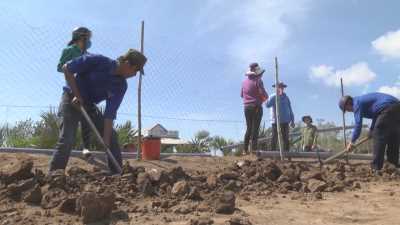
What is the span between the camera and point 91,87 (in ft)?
17.3

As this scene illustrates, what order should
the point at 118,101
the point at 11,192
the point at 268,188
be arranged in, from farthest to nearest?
the point at 268,188 < the point at 118,101 < the point at 11,192

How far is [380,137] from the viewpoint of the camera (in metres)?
7.30

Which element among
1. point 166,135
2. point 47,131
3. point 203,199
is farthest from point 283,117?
point 166,135

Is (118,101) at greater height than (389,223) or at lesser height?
greater

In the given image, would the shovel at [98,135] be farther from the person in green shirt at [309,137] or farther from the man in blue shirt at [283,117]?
the person in green shirt at [309,137]

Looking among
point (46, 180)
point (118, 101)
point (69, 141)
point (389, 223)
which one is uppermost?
point (118, 101)

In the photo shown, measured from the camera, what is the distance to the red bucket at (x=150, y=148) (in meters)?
7.46

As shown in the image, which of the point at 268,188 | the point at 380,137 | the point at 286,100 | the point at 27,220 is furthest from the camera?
the point at 286,100

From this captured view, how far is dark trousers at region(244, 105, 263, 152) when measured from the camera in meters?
8.80

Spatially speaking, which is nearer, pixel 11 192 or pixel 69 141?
pixel 11 192

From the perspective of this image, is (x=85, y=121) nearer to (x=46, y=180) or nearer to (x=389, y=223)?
(x=46, y=180)

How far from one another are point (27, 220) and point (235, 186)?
212 cm

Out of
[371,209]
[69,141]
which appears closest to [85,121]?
[69,141]

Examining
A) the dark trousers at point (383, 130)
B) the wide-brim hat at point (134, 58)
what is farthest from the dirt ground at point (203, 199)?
the dark trousers at point (383, 130)
